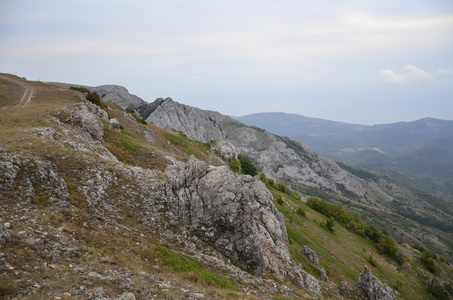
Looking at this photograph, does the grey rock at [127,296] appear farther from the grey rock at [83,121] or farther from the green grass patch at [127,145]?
the green grass patch at [127,145]

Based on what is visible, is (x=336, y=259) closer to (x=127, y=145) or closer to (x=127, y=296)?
(x=127, y=145)

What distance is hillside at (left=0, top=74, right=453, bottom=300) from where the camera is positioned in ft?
37.9

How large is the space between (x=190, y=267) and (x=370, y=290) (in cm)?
2723

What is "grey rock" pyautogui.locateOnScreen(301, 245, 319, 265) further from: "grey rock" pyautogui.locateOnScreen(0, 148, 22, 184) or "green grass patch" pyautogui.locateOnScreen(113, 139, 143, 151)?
"grey rock" pyautogui.locateOnScreen(0, 148, 22, 184)

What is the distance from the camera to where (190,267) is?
16656 mm

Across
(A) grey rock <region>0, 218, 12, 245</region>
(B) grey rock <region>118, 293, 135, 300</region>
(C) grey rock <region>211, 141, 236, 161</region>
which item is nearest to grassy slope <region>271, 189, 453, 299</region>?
(B) grey rock <region>118, 293, 135, 300</region>

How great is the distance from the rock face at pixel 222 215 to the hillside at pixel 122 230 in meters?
0.10

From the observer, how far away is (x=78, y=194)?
18906mm

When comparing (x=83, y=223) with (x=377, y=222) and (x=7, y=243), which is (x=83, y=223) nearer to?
(x=7, y=243)

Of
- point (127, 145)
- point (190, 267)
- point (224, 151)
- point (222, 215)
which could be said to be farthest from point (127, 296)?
point (224, 151)

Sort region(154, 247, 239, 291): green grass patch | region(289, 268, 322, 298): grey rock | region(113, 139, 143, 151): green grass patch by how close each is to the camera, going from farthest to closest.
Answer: region(113, 139, 143, 151): green grass patch < region(289, 268, 322, 298): grey rock < region(154, 247, 239, 291): green grass patch

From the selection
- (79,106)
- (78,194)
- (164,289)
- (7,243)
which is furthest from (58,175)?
(79,106)

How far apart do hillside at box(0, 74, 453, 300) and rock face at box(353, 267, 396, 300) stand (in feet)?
0.44

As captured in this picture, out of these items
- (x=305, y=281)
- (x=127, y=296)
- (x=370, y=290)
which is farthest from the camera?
(x=370, y=290)
